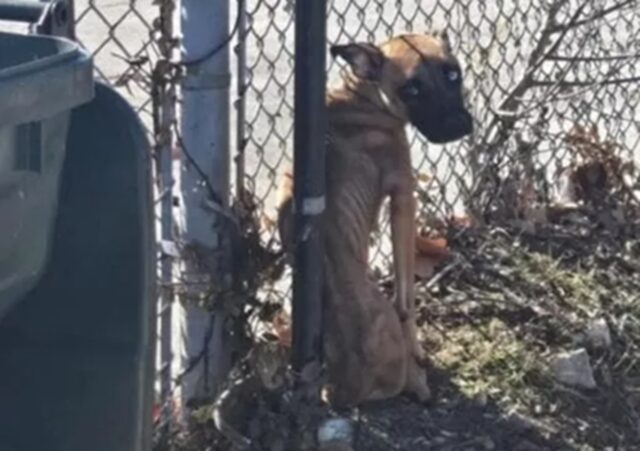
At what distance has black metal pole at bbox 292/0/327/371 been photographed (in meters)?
3.76

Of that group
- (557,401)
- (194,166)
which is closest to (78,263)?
(194,166)

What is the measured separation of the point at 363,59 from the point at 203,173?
60cm

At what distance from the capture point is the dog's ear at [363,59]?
4.26 meters

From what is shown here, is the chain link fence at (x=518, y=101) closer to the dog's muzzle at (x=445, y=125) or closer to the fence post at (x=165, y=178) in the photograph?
the dog's muzzle at (x=445, y=125)

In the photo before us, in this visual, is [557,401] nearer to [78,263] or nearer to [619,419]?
[619,419]

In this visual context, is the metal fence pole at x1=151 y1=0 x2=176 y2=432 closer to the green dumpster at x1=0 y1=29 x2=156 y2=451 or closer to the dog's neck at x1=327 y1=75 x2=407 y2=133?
the dog's neck at x1=327 y1=75 x2=407 y2=133

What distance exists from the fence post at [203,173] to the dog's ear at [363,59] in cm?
43

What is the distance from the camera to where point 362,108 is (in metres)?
4.30

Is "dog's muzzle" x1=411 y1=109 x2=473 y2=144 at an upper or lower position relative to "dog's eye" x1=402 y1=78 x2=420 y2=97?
lower

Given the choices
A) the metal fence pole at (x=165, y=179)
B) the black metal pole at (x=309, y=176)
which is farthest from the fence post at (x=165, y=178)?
the black metal pole at (x=309, y=176)

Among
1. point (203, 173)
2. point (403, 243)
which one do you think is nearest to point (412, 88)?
point (403, 243)

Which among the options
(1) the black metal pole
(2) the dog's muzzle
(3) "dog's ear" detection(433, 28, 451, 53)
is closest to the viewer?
(1) the black metal pole

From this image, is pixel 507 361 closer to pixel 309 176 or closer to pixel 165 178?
pixel 309 176

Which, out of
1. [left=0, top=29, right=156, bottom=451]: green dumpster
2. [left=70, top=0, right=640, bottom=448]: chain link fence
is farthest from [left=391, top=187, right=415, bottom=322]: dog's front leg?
[left=0, top=29, right=156, bottom=451]: green dumpster
